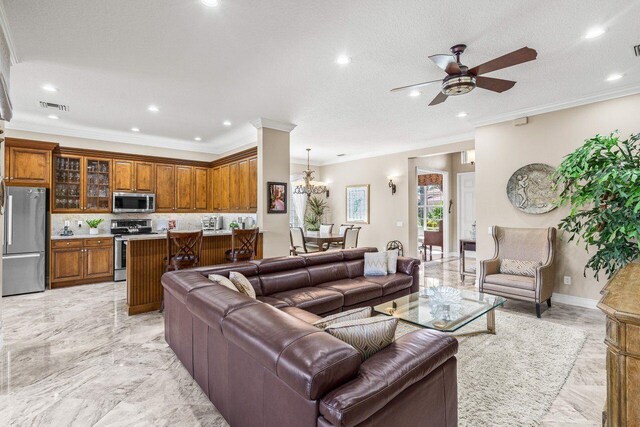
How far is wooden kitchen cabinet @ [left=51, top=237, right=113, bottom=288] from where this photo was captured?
5.38 m

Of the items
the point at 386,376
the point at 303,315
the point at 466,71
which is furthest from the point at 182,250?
the point at 466,71

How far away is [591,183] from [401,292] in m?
2.47

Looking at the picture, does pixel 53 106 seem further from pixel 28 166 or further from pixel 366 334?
pixel 366 334

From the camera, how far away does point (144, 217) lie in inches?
262

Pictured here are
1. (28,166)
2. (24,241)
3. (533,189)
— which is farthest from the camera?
(28,166)

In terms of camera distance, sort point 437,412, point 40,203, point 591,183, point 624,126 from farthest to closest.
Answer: point 40,203, point 624,126, point 591,183, point 437,412

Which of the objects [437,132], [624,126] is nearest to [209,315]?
[624,126]

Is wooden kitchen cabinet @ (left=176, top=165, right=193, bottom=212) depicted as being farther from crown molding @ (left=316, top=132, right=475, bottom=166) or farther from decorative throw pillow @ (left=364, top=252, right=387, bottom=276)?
decorative throw pillow @ (left=364, top=252, right=387, bottom=276)

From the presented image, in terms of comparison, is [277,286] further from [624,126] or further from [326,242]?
[624,126]

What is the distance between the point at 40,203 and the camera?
5172 millimetres

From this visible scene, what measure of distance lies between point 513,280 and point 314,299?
278 centimetres

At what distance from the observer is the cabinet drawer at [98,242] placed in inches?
223

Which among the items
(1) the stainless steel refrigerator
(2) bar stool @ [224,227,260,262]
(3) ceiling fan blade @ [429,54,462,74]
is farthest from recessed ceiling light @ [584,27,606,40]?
(1) the stainless steel refrigerator

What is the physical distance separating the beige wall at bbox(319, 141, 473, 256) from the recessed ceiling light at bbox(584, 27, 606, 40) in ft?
12.1
